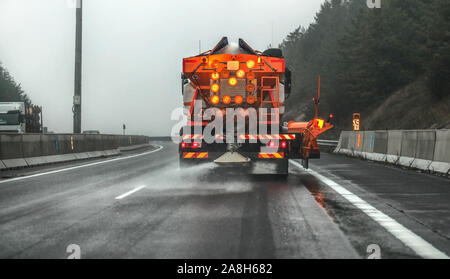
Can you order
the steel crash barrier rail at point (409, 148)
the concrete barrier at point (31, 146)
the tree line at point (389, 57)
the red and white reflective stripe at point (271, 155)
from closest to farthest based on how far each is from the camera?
the red and white reflective stripe at point (271, 155)
the steel crash barrier rail at point (409, 148)
the concrete barrier at point (31, 146)
the tree line at point (389, 57)

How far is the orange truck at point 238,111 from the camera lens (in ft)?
43.0

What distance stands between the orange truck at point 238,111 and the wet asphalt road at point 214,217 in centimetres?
57

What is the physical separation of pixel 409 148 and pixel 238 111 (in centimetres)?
693

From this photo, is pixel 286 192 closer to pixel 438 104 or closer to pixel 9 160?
pixel 9 160

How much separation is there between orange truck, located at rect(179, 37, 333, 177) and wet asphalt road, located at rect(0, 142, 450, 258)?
0.57 metres

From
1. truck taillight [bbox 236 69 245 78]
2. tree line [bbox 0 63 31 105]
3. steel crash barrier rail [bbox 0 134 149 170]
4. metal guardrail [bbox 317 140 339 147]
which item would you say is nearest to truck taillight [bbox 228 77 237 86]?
truck taillight [bbox 236 69 245 78]

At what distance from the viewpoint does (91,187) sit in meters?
11.5

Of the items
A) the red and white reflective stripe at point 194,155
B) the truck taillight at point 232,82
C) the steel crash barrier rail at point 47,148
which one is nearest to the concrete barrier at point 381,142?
the truck taillight at point 232,82

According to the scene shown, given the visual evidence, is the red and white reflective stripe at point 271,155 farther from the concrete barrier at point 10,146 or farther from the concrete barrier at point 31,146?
the concrete barrier at point 31,146

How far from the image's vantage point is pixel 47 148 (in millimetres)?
19500

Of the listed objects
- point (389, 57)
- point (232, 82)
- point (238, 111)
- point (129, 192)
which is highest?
point (389, 57)

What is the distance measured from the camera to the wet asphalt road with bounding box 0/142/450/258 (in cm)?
555

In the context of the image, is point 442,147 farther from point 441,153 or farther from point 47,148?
point 47,148

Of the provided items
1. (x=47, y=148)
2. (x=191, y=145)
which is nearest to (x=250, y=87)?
(x=191, y=145)
